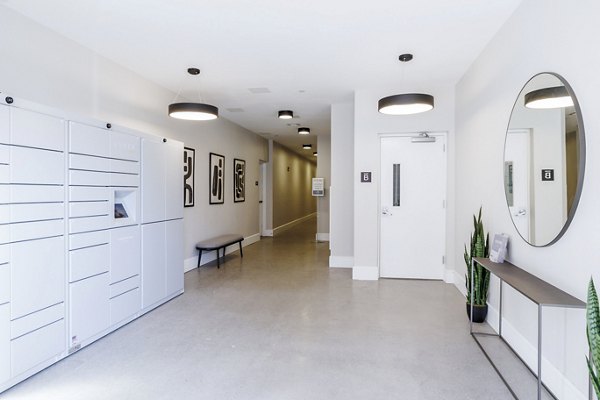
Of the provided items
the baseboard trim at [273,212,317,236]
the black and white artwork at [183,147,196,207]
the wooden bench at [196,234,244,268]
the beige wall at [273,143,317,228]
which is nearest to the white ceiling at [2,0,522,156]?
the black and white artwork at [183,147,196,207]

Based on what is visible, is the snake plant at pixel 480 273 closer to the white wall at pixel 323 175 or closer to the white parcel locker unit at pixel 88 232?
the white parcel locker unit at pixel 88 232

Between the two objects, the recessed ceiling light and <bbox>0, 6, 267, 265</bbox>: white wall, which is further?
the recessed ceiling light

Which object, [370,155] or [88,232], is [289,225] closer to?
[370,155]

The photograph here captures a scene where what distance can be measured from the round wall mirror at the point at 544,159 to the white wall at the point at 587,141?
56mm

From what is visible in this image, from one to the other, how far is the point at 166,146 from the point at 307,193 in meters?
11.6

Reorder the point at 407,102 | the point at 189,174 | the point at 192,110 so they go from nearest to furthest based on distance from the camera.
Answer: the point at 407,102
the point at 192,110
the point at 189,174

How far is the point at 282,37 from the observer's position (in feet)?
10.9

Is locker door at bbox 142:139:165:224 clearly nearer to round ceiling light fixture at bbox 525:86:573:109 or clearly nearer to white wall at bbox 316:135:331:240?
round ceiling light fixture at bbox 525:86:573:109

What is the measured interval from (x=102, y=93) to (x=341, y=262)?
4357 millimetres

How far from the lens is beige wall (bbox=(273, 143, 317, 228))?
10.4 meters

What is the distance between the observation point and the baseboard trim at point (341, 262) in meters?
5.91

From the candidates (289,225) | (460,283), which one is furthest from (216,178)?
(289,225)

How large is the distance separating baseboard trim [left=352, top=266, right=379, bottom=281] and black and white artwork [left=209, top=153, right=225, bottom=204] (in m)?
3.03

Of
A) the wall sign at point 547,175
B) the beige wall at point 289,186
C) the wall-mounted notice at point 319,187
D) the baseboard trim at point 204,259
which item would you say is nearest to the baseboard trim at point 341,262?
the baseboard trim at point 204,259
